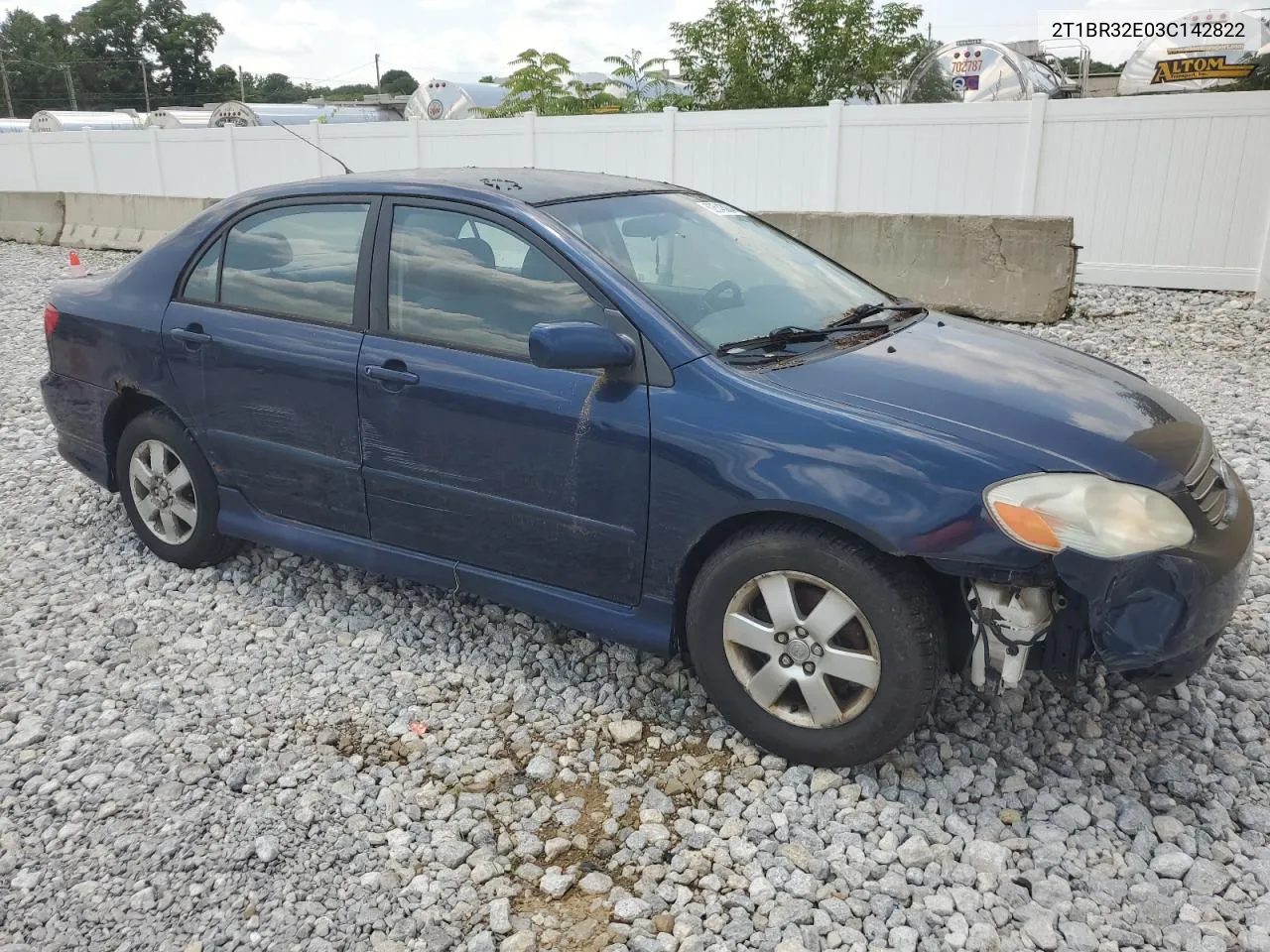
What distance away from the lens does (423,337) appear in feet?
11.5

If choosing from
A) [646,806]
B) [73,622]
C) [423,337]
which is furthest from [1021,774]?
[73,622]

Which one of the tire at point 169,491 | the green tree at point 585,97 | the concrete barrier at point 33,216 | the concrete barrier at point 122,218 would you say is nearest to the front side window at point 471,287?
the tire at point 169,491

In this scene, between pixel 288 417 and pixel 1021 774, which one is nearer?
pixel 1021 774

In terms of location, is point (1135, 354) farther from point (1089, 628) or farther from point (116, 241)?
point (116, 241)

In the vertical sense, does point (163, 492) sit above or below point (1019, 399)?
below

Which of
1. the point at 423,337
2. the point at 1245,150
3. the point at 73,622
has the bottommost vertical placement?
the point at 73,622

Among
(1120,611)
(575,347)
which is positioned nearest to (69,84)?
(575,347)

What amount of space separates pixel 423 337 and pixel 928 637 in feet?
6.40

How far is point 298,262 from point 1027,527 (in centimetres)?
282

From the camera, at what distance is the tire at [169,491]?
423cm

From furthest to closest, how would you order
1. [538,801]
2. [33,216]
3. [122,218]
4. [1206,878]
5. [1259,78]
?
[1259,78] → [33,216] → [122,218] → [538,801] → [1206,878]

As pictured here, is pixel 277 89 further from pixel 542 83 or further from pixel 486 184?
pixel 486 184

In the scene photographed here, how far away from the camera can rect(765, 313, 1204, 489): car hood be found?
8.97 ft

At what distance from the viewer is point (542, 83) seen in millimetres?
22719
